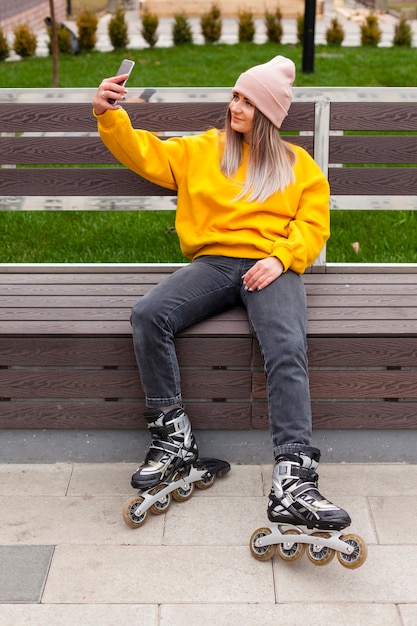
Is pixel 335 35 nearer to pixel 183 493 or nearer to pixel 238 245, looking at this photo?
pixel 238 245

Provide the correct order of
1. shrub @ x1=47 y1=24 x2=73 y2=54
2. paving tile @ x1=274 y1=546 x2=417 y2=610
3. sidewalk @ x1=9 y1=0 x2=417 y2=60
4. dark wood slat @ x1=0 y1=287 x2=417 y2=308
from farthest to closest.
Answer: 1. sidewalk @ x1=9 y1=0 x2=417 y2=60
2. shrub @ x1=47 y1=24 x2=73 y2=54
3. dark wood slat @ x1=0 y1=287 x2=417 y2=308
4. paving tile @ x1=274 y1=546 x2=417 y2=610

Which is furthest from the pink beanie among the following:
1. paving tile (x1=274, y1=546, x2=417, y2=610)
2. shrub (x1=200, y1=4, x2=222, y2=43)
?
shrub (x1=200, y1=4, x2=222, y2=43)

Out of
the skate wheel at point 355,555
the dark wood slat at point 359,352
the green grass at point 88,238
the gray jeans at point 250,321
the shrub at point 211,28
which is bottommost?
the shrub at point 211,28

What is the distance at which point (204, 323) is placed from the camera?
3168 millimetres

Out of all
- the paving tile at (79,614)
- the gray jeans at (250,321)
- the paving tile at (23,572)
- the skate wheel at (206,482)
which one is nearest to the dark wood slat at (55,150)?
the gray jeans at (250,321)

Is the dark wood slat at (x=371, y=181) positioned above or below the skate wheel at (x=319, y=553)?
above

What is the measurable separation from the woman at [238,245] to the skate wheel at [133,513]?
6 centimetres

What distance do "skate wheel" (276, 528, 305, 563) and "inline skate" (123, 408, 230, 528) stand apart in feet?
1.49

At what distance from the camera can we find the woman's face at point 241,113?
3215mm

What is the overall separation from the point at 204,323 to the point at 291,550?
863 mm

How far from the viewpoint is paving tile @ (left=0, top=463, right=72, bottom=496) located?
3.16 m

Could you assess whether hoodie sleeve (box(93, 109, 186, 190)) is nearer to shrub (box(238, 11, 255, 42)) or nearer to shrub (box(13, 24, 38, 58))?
shrub (box(13, 24, 38, 58))

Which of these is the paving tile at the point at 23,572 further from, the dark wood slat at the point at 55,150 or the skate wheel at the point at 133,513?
the dark wood slat at the point at 55,150

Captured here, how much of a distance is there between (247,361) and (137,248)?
5.88 ft
